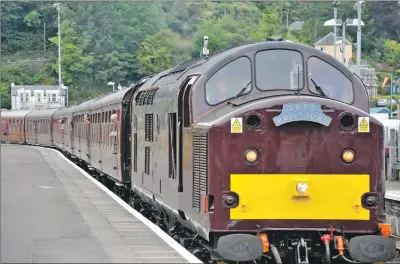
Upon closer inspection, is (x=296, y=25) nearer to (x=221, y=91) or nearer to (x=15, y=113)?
(x=15, y=113)

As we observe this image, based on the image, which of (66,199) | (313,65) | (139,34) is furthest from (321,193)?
(139,34)

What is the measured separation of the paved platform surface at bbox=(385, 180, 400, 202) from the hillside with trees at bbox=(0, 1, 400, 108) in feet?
28.1

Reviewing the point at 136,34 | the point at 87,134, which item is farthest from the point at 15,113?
the point at 87,134

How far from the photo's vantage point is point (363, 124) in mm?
10953

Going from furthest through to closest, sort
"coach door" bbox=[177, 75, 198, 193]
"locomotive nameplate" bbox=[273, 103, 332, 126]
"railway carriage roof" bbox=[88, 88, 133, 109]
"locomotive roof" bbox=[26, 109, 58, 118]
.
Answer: "locomotive roof" bbox=[26, 109, 58, 118]
"railway carriage roof" bbox=[88, 88, 133, 109]
"coach door" bbox=[177, 75, 198, 193]
"locomotive nameplate" bbox=[273, 103, 332, 126]

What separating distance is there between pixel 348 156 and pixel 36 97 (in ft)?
313

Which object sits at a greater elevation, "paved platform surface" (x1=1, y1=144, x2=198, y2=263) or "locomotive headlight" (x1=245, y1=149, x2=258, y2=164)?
"locomotive headlight" (x1=245, y1=149, x2=258, y2=164)

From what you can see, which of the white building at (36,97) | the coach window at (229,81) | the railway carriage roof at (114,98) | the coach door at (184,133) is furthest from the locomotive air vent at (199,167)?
the white building at (36,97)

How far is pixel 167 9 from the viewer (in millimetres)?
44312

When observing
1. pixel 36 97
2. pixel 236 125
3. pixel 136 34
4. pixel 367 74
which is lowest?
pixel 236 125

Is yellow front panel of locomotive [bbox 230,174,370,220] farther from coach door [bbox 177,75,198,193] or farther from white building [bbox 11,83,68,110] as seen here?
white building [bbox 11,83,68,110]

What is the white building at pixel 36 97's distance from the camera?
9136 cm

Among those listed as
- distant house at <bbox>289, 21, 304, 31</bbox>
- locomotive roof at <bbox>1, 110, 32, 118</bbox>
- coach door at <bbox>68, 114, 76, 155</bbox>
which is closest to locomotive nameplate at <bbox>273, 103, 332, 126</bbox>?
coach door at <bbox>68, 114, 76, 155</bbox>

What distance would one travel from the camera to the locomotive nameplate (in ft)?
35.0
